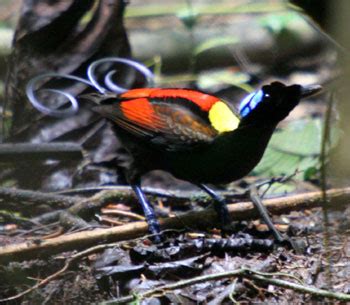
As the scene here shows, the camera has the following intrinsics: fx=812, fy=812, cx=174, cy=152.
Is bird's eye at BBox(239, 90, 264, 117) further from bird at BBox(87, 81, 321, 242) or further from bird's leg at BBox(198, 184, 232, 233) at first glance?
bird's leg at BBox(198, 184, 232, 233)

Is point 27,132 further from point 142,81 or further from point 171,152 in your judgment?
point 171,152

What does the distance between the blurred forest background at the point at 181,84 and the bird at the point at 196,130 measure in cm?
26

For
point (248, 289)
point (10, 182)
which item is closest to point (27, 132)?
point (10, 182)

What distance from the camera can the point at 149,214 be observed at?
12.9ft

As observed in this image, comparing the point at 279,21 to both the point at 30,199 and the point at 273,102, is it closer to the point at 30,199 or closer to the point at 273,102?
the point at 30,199

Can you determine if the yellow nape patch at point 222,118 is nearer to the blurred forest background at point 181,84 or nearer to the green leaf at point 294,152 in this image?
the blurred forest background at point 181,84

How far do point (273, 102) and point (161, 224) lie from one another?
2.75 ft

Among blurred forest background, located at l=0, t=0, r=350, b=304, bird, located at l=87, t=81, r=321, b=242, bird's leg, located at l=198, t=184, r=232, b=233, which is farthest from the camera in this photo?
bird's leg, located at l=198, t=184, r=232, b=233

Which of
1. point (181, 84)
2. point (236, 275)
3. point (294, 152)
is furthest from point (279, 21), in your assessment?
point (236, 275)

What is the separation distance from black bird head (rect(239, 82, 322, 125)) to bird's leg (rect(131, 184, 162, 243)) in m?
0.65

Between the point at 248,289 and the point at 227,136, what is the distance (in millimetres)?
785

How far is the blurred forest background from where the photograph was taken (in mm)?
3455

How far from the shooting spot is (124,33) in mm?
5277

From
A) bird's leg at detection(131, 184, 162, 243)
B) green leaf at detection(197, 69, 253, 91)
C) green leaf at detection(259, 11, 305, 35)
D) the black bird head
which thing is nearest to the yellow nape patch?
the black bird head
